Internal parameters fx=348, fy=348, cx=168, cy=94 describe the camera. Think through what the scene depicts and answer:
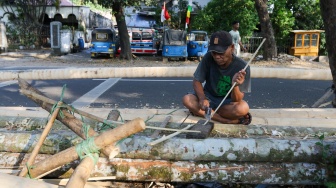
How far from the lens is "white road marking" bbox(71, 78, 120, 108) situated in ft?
20.8

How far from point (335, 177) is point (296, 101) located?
13.9 feet

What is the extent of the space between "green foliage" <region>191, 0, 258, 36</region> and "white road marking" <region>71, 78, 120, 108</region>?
990 cm

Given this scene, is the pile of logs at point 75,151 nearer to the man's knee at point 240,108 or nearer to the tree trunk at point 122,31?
the man's knee at point 240,108

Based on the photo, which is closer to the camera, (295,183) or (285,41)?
(295,183)

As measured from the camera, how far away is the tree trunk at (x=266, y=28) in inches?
556

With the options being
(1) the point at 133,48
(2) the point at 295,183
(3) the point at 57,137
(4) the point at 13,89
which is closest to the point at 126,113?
(3) the point at 57,137

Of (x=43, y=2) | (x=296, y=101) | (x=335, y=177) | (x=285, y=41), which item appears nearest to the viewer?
(x=335, y=177)

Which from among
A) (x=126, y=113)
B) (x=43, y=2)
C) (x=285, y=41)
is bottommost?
(x=126, y=113)

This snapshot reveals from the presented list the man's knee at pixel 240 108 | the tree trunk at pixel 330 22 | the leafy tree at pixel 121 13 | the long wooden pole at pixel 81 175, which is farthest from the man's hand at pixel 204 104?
the leafy tree at pixel 121 13

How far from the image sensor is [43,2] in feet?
86.3

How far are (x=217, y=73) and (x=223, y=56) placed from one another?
1.17ft

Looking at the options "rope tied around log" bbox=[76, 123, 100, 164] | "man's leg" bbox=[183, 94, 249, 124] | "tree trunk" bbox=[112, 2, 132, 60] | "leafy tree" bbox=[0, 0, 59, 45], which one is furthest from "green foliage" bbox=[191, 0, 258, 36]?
"rope tied around log" bbox=[76, 123, 100, 164]

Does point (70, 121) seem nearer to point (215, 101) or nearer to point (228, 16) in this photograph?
point (215, 101)

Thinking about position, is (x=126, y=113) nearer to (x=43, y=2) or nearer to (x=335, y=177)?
(x=335, y=177)
